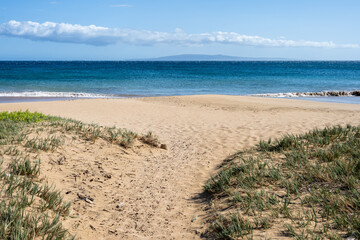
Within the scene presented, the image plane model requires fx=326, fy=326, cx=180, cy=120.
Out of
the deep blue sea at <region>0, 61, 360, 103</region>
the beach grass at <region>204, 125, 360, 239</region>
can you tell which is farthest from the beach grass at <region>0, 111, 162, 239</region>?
the deep blue sea at <region>0, 61, 360, 103</region>

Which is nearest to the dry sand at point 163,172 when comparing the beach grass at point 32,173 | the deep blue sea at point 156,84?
the beach grass at point 32,173

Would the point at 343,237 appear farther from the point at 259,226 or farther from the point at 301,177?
the point at 301,177

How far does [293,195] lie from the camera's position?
14.6 feet

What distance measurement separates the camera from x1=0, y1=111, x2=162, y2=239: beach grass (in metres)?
3.34

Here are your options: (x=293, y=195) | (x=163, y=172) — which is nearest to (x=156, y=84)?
(x=163, y=172)

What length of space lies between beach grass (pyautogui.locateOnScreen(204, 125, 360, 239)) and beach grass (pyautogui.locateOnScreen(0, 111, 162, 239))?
73.0 inches

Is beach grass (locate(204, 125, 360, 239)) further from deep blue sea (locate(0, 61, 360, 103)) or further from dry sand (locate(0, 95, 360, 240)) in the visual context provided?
deep blue sea (locate(0, 61, 360, 103))

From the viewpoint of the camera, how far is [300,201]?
14.0ft

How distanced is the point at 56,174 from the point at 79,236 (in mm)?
1745

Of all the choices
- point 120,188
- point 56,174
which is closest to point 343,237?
point 120,188

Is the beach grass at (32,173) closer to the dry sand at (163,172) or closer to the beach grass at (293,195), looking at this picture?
the dry sand at (163,172)

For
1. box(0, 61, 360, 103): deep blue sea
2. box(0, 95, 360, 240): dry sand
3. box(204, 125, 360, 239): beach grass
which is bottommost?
box(0, 95, 360, 240): dry sand

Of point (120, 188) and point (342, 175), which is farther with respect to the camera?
point (120, 188)

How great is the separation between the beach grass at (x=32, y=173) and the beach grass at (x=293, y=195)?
185cm
